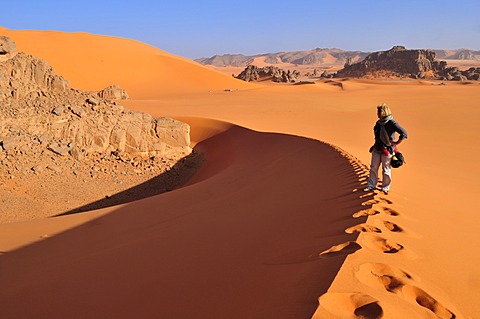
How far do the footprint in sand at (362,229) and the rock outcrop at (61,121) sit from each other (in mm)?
7135

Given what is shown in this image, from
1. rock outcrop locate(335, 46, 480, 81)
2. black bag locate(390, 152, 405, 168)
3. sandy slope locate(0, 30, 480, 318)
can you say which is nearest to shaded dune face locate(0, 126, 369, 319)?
sandy slope locate(0, 30, 480, 318)

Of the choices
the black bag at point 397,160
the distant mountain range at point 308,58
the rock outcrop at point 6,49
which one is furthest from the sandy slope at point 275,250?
the distant mountain range at point 308,58

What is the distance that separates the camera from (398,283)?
8.11 feet

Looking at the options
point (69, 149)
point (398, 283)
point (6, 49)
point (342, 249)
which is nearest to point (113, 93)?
point (6, 49)

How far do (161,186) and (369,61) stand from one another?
2044 inches

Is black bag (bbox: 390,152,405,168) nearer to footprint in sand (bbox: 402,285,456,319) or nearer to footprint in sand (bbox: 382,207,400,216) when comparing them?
footprint in sand (bbox: 382,207,400,216)

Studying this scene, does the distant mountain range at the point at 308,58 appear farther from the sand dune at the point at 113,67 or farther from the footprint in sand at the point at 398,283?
the footprint in sand at the point at 398,283

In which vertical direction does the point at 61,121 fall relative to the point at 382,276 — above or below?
above

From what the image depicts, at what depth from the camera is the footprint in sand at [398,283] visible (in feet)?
7.42

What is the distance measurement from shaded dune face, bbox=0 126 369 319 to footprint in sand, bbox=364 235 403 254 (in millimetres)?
176

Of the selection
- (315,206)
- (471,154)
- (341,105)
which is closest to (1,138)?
(315,206)

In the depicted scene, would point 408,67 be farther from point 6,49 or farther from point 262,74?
point 6,49

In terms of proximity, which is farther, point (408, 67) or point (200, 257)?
point (408, 67)

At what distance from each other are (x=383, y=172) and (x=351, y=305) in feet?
10.4
